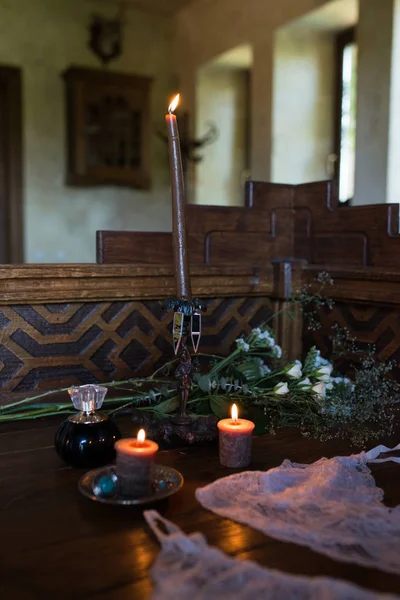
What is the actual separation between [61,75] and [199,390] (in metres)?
2.64

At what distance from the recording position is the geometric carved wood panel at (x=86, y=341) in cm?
102

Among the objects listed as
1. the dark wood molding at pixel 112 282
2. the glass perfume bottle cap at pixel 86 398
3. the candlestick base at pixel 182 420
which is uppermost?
the dark wood molding at pixel 112 282

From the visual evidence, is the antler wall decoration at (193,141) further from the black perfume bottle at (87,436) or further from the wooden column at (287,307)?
the black perfume bottle at (87,436)

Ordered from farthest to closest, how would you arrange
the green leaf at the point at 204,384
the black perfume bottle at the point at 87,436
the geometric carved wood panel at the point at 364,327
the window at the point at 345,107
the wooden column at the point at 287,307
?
the window at the point at 345,107, the wooden column at the point at 287,307, the geometric carved wood panel at the point at 364,327, the green leaf at the point at 204,384, the black perfume bottle at the point at 87,436

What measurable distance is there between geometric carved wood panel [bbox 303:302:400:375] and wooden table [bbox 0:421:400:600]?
0.40 m

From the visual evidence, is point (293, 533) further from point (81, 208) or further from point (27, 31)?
point (27, 31)

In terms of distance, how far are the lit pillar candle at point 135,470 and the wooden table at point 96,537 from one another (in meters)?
0.03

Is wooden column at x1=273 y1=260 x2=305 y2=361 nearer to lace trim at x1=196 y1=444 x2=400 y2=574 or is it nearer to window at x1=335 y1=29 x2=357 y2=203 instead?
lace trim at x1=196 y1=444 x2=400 y2=574

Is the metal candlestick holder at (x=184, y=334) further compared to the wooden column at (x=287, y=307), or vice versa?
the wooden column at (x=287, y=307)

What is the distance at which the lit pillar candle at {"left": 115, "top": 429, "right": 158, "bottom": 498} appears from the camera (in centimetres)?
62

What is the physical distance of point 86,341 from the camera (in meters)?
1.09

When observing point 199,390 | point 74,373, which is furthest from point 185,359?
point 74,373

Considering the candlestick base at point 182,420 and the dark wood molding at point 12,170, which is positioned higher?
the dark wood molding at point 12,170

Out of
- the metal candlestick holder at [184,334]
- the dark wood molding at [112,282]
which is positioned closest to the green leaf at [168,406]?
the metal candlestick holder at [184,334]
